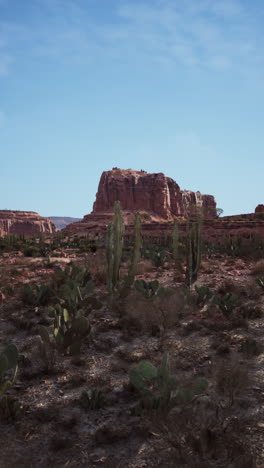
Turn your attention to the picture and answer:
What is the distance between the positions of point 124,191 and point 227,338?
91752 millimetres

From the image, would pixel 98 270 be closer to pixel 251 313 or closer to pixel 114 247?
pixel 114 247

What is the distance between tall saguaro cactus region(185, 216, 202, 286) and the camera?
450 inches

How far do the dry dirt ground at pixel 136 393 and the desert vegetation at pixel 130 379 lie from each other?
0.04 ft

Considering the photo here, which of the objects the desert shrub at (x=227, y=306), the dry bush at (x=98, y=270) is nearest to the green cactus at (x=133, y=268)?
the dry bush at (x=98, y=270)

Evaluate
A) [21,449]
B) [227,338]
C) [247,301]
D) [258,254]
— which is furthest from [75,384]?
[258,254]

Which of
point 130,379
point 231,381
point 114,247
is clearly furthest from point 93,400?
point 114,247

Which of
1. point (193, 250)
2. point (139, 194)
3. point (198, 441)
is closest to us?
point (198, 441)

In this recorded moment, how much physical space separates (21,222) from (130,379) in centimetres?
12313

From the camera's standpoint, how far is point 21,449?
3.76 meters

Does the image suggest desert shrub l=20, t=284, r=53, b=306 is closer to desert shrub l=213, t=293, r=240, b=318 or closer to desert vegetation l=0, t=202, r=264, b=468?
desert vegetation l=0, t=202, r=264, b=468

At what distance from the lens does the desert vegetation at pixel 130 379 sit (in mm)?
3678

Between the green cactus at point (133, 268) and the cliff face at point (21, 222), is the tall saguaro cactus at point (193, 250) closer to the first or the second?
the green cactus at point (133, 268)

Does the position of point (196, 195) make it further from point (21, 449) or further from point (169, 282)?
point (21, 449)

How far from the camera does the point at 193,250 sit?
12.0m
